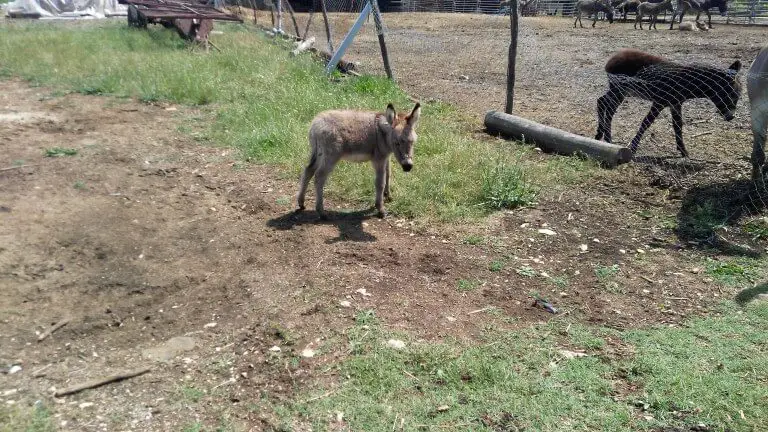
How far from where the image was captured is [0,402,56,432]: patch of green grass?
12.0 feet

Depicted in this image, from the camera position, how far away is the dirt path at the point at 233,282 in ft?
13.8

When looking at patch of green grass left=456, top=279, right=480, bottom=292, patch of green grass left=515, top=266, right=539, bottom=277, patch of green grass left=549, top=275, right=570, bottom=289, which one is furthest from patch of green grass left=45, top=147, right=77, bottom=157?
patch of green grass left=549, top=275, right=570, bottom=289

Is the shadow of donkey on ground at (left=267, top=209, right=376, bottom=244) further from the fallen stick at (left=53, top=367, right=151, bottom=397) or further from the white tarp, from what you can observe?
the white tarp

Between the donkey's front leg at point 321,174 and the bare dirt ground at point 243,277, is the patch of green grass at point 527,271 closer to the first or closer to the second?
the bare dirt ground at point 243,277

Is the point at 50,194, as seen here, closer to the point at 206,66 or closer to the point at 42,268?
the point at 42,268

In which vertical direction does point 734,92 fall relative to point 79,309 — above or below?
above

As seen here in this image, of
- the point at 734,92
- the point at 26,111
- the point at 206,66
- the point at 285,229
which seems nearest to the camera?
the point at 285,229

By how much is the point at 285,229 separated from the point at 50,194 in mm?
2886

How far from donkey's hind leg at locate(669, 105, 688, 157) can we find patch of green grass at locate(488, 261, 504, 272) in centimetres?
412

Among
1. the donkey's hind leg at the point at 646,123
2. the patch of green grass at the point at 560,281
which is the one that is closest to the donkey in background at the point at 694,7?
the donkey's hind leg at the point at 646,123

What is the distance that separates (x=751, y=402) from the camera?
3891mm

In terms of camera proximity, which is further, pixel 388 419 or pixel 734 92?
pixel 734 92

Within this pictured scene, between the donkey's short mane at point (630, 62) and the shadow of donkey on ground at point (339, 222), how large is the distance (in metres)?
4.37

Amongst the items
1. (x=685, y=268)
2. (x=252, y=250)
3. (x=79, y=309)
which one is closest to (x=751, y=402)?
(x=685, y=268)
